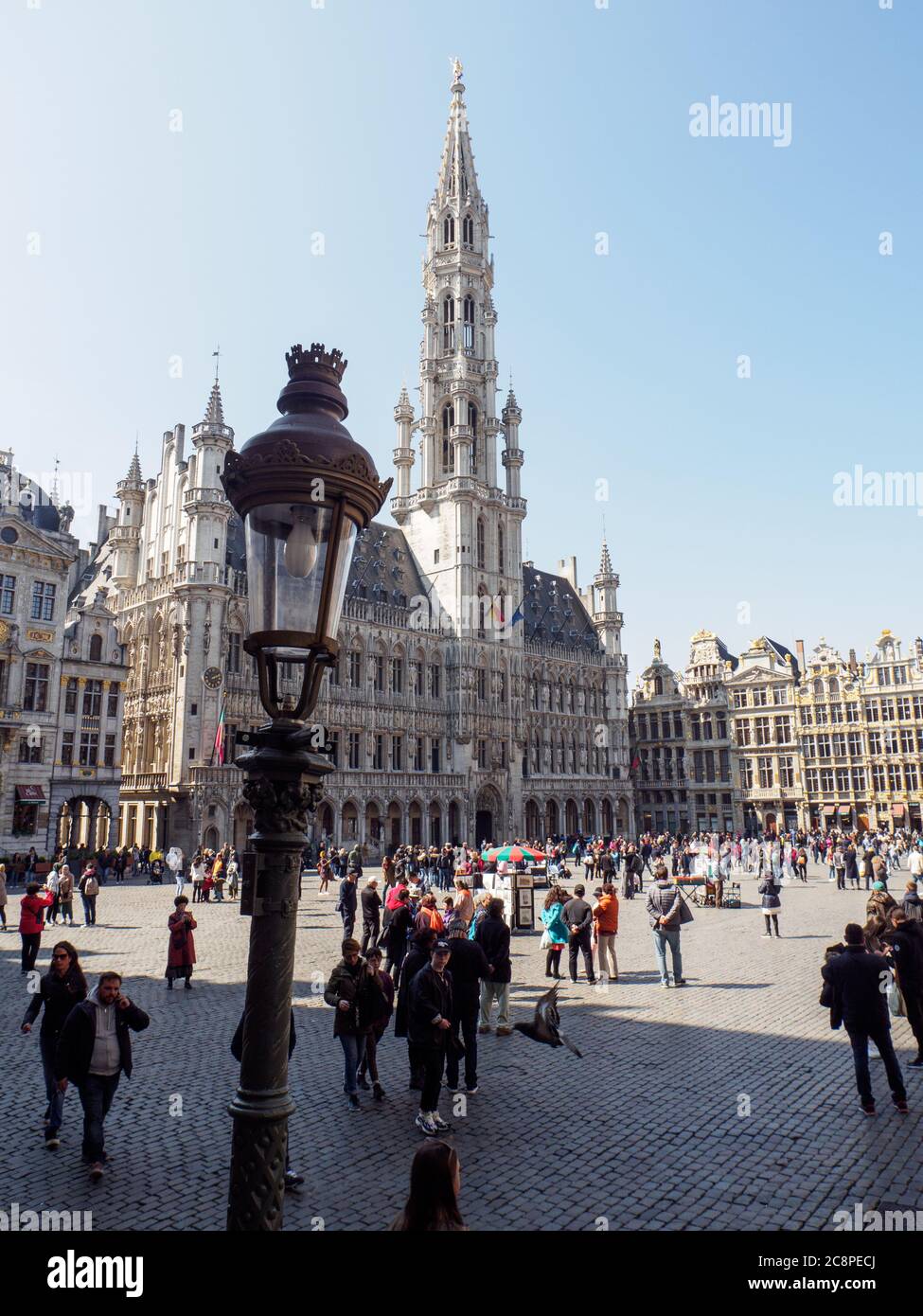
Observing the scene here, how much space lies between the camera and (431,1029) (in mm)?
7824

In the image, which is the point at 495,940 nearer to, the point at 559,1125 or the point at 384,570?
the point at 559,1125

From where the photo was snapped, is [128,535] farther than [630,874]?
Yes

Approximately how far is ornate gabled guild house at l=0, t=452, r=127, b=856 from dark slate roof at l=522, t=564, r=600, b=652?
37.9 m

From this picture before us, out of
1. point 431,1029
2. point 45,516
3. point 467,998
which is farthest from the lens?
point 45,516

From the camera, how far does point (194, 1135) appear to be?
760cm

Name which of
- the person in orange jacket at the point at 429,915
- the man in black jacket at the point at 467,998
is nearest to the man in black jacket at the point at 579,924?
the person in orange jacket at the point at 429,915

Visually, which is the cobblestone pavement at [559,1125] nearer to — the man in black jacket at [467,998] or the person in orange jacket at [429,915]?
the man in black jacket at [467,998]

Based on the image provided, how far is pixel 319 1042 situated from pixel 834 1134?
20.2ft

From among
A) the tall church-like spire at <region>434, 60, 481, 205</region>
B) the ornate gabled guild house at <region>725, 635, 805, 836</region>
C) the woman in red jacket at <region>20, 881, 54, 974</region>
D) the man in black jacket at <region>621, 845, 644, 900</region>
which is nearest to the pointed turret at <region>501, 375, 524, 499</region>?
the tall church-like spire at <region>434, 60, 481, 205</region>

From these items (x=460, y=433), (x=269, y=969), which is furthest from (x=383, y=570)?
(x=269, y=969)

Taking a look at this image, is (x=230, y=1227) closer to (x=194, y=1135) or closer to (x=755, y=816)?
(x=194, y=1135)

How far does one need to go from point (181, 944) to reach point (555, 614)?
64102 mm

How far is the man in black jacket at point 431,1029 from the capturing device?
777cm

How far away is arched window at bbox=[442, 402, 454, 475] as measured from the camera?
217ft
